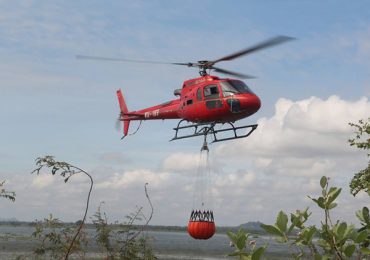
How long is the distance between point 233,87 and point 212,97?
0.80 meters

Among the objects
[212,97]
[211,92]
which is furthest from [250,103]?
[211,92]

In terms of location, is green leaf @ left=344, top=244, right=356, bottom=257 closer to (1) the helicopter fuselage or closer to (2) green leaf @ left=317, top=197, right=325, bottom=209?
(2) green leaf @ left=317, top=197, right=325, bottom=209

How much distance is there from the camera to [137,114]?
80.4 feet

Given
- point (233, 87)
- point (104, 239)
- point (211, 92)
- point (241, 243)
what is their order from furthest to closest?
point (211, 92) → point (233, 87) → point (104, 239) → point (241, 243)

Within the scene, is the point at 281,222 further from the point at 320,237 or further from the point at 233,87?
the point at 233,87

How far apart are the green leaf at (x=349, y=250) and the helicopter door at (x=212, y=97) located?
1565 centimetres

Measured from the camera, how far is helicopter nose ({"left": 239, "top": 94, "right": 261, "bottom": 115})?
59.6 ft

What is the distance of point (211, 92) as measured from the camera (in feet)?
62.2

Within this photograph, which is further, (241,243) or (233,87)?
(233,87)

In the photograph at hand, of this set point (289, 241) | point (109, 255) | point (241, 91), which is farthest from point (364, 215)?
point (241, 91)

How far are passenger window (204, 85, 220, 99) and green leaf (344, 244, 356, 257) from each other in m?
15.9

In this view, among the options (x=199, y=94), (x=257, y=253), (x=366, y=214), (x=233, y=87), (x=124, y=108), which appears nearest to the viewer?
(x=257, y=253)


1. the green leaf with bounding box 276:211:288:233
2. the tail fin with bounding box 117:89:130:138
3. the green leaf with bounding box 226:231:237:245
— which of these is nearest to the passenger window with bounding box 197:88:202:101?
the tail fin with bounding box 117:89:130:138

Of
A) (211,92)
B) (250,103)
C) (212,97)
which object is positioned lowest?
(250,103)
